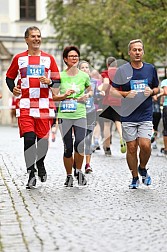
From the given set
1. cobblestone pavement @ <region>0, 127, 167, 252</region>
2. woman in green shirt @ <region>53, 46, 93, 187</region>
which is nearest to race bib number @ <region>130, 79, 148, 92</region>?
woman in green shirt @ <region>53, 46, 93, 187</region>

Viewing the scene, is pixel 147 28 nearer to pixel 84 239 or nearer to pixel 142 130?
pixel 142 130

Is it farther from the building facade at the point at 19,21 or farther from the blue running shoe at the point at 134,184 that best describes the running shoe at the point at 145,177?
the building facade at the point at 19,21

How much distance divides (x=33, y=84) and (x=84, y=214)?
2.57 m

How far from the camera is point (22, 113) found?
1023 cm

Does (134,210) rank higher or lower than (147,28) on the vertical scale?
lower

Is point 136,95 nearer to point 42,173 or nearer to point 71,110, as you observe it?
point 71,110

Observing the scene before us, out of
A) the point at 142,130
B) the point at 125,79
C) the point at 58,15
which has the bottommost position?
the point at 142,130

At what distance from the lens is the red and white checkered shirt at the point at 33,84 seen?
10.2m

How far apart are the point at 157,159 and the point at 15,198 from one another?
7.00m

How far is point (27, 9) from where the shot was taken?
44750 mm

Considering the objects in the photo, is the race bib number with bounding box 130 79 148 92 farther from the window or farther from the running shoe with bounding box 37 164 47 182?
the window

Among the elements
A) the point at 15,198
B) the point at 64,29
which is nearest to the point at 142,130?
the point at 15,198

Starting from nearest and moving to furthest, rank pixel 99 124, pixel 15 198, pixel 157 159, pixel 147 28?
pixel 15 198
pixel 157 159
pixel 99 124
pixel 147 28

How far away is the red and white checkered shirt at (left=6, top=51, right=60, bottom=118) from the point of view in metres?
10.2
